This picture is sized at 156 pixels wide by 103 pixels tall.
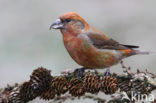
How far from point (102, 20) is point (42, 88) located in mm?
2630

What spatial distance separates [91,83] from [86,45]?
0.75 m

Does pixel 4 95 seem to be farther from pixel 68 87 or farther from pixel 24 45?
pixel 24 45

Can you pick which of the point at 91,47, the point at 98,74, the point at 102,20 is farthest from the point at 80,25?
the point at 102,20

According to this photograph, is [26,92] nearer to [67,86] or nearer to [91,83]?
[67,86]

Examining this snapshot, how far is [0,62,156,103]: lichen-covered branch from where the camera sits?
8.23 ft

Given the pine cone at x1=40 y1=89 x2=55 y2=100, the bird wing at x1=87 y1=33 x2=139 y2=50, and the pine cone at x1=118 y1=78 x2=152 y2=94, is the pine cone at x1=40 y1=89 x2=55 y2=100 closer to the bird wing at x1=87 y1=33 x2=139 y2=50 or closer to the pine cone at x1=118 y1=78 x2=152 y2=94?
the pine cone at x1=118 y1=78 x2=152 y2=94

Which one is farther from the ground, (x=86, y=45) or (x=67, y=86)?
(x=86, y=45)

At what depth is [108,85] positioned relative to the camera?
250 cm

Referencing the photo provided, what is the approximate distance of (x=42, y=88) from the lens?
2604 millimetres

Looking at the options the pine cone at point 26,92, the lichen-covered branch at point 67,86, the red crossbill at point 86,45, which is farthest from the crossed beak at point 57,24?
the pine cone at point 26,92

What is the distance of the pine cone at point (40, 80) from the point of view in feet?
8.42

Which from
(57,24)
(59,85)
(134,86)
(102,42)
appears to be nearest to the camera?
(134,86)

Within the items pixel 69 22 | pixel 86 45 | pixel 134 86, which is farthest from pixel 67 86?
pixel 69 22

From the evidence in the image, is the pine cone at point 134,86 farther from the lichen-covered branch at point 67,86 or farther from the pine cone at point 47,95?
the pine cone at point 47,95
